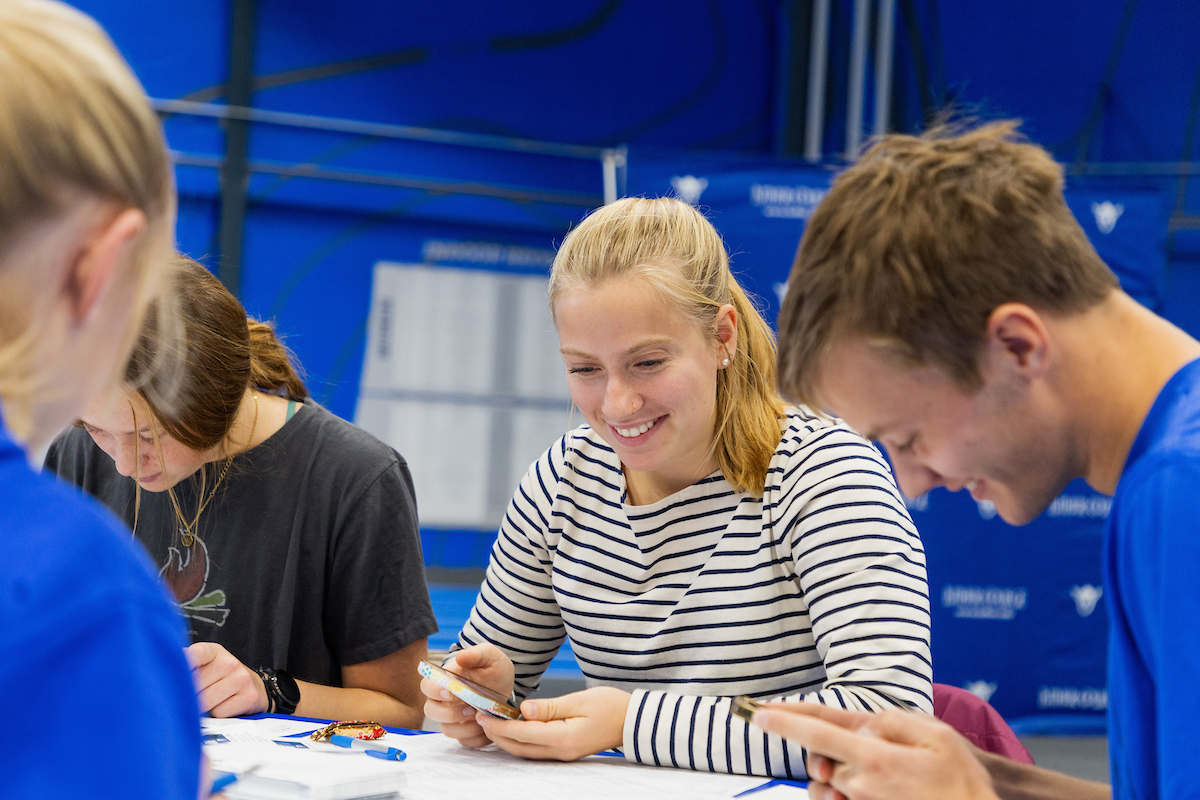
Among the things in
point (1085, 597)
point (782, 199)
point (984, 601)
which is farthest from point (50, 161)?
point (1085, 597)

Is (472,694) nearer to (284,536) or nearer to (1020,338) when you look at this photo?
(284,536)

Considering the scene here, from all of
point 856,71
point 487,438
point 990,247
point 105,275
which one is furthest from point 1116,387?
point 856,71

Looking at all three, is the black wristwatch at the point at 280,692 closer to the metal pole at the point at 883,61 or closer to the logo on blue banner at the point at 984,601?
the logo on blue banner at the point at 984,601

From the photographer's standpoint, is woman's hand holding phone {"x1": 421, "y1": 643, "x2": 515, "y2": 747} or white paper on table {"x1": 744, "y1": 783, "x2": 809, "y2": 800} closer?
white paper on table {"x1": 744, "y1": 783, "x2": 809, "y2": 800}

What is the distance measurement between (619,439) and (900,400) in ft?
2.39

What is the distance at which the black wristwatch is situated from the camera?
1618 mm

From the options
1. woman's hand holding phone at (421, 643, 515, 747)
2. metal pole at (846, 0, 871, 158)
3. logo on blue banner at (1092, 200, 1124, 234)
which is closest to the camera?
woman's hand holding phone at (421, 643, 515, 747)

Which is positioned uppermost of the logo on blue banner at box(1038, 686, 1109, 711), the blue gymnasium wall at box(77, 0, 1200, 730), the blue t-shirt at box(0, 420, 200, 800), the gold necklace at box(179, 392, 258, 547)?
the blue gymnasium wall at box(77, 0, 1200, 730)

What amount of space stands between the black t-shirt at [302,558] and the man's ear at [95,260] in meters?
1.22

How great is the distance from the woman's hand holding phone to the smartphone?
32 mm

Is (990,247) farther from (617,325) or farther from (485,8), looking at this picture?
(485,8)

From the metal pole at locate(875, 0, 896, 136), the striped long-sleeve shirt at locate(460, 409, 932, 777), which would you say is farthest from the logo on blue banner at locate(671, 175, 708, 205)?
the striped long-sleeve shirt at locate(460, 409, 932, 777)

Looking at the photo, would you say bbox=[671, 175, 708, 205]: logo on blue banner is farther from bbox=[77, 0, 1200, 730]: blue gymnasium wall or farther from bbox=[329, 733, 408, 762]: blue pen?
bbox=[329, 733, 408, 762]: blue pen

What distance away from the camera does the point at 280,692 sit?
5.36 ft
